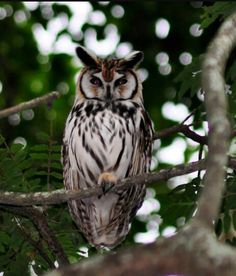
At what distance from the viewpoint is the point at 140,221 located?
7816 mm

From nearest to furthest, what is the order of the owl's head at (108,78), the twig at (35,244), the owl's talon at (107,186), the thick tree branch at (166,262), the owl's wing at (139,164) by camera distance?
the thick tree branch at (166,262) → the owl's talon at (107,186) → the twig at (35,244) → the owl's wing at (139,164) → the owl's head at (108,78)

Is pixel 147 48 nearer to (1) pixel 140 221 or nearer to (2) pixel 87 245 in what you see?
(1) pixel 140 221

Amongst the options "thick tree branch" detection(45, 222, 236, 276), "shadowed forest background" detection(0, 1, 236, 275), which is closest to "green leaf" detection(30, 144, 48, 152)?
"shadowed forest background" detection(0, 1, 236, 275)

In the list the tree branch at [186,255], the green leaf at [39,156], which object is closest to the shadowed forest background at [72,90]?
the green leaf at [39,156]

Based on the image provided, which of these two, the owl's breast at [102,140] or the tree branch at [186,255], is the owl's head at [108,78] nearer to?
the owl's breast at [102,140]

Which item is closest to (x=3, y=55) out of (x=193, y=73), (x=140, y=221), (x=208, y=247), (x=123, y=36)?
(x=123, y=36)

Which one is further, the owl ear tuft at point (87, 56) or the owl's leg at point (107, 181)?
the owl ear tuft at point (87, 56)

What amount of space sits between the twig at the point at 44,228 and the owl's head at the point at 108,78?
3.67 feet

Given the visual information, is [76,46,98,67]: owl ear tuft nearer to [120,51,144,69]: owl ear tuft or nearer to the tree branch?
[120,51,144,69]: owl ear tuft

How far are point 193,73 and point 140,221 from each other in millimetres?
3329

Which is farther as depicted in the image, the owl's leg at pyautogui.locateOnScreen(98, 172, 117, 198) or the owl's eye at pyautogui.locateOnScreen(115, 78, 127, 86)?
the owl's eye at pyautogui.locateOnScreen(115, 78, 127, 86)

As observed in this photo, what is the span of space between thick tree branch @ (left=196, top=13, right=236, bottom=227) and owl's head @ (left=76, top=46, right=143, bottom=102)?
2.49 meters

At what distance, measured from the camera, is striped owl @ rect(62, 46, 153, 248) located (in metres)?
4.98

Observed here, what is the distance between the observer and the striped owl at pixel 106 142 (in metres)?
4.98
